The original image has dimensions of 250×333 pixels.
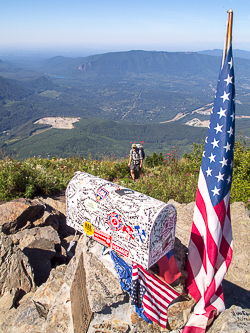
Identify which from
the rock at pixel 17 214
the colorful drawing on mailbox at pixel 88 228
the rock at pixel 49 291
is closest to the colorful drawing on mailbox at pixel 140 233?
the colorful drawing on mailbox at pixel 88 228

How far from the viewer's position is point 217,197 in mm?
3570

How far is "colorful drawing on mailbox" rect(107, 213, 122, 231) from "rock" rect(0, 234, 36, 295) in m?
2.59

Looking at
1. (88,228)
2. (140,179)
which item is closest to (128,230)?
(88,228)

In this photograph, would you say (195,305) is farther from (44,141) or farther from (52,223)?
(44,141)

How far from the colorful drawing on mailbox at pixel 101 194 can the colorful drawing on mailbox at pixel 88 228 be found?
50cm

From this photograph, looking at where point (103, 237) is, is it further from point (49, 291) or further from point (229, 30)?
point (229, 30)

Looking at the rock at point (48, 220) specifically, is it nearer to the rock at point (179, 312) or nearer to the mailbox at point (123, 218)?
the mailbox at point (123, 218)

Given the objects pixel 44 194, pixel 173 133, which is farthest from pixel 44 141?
pixel 44 194

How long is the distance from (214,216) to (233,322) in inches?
55.2

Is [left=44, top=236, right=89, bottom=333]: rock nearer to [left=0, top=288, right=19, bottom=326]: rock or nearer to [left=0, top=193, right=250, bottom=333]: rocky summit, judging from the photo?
[left=0, top=193, right=250, bottom=333]: rocky summit

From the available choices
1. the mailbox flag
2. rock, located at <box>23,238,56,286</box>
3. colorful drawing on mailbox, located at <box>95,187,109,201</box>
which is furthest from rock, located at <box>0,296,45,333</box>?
colorful drawing on mailbox, located at <box>95,187,109,201</box>

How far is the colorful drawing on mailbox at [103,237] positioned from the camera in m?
3.52

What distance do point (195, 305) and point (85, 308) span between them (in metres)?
1.70

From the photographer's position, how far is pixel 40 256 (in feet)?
18.0
